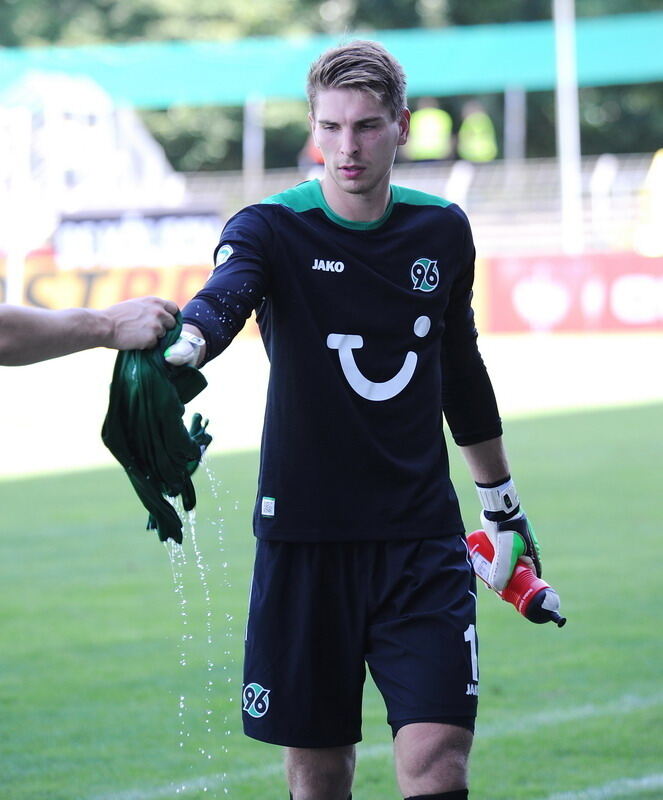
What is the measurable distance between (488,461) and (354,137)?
45.8 inches

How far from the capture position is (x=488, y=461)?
172 inches

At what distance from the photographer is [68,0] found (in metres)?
49.8

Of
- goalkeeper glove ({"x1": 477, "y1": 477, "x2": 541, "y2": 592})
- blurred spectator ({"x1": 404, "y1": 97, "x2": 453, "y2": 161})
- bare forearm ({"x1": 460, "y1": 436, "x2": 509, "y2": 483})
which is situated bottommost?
goalkeeper glove ({"x1": 477, "y1": 477, "x2": 541, "y2": 592})

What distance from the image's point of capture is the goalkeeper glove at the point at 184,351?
128 inches

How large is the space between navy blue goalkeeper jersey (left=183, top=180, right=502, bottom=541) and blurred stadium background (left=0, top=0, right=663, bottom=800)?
3.14 metres

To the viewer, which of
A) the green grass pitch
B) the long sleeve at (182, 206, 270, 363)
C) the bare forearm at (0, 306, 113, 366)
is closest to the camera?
the bare forearm at (0, 306, 113, 366)

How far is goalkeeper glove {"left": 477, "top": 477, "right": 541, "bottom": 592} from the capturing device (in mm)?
4293

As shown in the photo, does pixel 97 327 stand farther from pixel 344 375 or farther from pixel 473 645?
pixel 473 645

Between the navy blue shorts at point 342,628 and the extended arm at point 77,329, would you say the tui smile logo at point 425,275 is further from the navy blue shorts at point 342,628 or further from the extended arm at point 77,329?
the extended arm at point 77,329

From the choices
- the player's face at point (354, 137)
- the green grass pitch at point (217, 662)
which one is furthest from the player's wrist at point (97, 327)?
the green grass pitch at point (217, 662)

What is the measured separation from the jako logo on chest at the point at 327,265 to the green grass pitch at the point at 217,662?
1166 mm

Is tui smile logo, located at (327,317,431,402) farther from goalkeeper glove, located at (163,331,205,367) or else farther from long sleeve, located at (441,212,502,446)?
goalkeeper glove, located at (163,331,205,367)

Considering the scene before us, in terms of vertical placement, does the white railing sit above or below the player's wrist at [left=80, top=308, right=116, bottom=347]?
above

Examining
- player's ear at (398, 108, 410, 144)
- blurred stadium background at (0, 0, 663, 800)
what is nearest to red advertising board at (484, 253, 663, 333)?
blurred stadium background at (0, 0, 663, 800)
